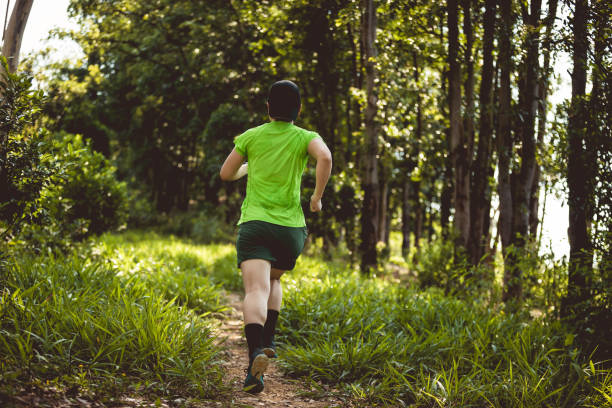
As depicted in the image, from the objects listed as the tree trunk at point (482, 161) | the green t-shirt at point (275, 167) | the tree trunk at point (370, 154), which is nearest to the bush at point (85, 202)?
the green t-shirt at point (275, 167)

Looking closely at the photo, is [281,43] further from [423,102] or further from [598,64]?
[598,64]

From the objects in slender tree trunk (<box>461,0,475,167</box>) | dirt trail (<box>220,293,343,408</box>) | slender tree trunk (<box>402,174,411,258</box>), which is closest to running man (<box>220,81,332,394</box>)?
dirt trail (<box>220,293,343,408</box>)

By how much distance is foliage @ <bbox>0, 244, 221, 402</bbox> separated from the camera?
2.99 meters

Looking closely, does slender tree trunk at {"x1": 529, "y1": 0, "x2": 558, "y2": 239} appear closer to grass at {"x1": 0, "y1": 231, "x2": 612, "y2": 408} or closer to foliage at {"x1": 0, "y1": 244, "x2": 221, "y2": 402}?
grass at {"x1": 0, "y1": 231, "x2": 612, "y2": 408}

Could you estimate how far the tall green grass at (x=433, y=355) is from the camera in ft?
11.7

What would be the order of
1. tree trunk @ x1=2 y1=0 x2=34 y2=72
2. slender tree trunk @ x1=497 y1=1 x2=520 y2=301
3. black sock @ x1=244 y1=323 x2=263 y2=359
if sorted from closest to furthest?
1. black sock @ x1=244 y1=323 x2=263 y2=359
2. tree trunk @ x1=2 y1=0 x2=34 y2=72
3. slender tree trunk @ x1=497 y1=1 x2=520 y2=301

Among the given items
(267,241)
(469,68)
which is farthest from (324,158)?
(469,68)

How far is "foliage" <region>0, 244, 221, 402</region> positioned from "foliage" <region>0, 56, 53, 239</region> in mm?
589

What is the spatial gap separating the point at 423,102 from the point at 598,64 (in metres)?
8.96

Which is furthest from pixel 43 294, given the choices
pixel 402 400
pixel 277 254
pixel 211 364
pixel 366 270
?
pixel 366 270

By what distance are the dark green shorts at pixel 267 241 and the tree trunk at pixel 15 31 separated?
3195 millimetres

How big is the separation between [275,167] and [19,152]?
2303mm

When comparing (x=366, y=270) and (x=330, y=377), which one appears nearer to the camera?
(x=330, y=377)

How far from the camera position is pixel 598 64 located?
4.75 meters
